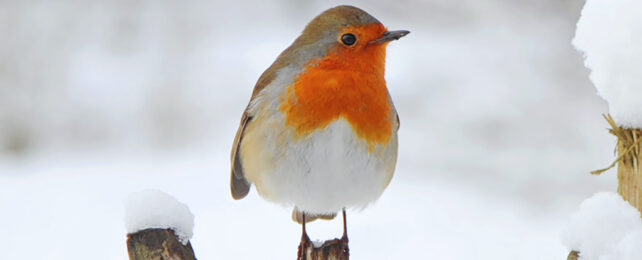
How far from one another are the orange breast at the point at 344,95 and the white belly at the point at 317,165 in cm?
3

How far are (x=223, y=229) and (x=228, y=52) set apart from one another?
2009 millimetres

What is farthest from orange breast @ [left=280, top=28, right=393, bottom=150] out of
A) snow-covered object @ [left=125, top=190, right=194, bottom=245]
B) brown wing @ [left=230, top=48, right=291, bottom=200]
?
snow-covered object @ [left=125, top=190, right=194, bottom=245]

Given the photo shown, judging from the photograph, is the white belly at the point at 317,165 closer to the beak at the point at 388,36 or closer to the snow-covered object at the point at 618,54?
the beak at the point at 388,36

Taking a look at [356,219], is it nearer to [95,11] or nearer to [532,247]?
[532,247]

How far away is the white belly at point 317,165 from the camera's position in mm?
2910

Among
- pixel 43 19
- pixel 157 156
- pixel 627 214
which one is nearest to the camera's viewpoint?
pixel 627 214

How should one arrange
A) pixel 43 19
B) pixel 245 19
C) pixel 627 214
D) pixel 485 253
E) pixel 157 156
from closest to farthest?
pixel 627 214 → pixel 485 253 → pixel 157 156 → pixel 43 19 → pixel 245 19

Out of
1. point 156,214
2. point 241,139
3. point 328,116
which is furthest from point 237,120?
point 156,214

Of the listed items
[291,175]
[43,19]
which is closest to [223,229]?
[291,175]

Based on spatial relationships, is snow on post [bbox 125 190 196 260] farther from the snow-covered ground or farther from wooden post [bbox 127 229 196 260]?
the snow-covered ground

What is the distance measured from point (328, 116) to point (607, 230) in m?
0.98

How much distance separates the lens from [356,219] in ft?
16.0

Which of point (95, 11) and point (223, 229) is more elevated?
point (95, 11)

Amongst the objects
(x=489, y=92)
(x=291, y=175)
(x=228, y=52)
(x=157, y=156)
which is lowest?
(x=291, y=175)
